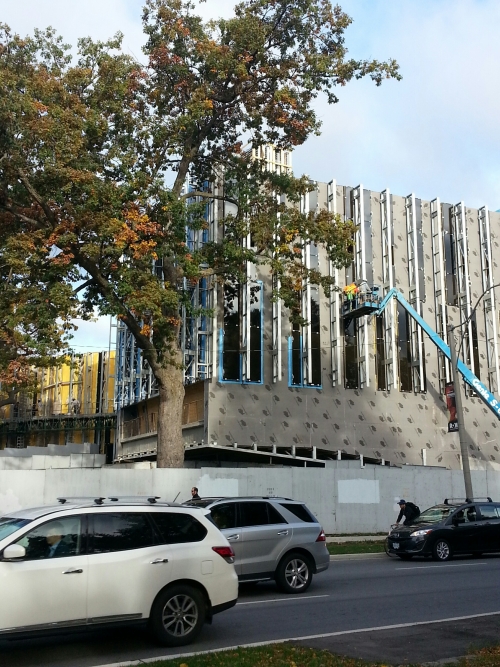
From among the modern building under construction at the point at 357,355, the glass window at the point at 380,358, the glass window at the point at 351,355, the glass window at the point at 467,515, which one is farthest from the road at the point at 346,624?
the glass window at the point at 380,358

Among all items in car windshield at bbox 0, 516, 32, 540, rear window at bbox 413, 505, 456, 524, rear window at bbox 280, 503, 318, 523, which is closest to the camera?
car windshield at bbox 0, 516, 32, 540

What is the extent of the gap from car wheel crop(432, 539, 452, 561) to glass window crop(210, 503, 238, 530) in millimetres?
7992

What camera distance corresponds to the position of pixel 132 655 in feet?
27.0

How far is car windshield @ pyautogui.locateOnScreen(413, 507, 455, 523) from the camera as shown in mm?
19828

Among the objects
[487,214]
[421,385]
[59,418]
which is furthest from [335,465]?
[59,418]

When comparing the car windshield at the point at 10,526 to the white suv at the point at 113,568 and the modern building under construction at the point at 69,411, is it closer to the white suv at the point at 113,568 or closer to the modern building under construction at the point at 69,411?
the white suv at the point at 113,568

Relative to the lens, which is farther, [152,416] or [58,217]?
[152,416]

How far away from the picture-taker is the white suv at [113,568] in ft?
25.2

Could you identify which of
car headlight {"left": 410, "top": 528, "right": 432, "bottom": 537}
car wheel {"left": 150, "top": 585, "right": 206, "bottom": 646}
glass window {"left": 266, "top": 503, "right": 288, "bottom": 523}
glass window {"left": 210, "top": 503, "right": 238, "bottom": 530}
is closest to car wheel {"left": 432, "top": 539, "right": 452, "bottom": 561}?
car headlight {"left": 410, "top": 528, "right": 432, "bottom": 537}

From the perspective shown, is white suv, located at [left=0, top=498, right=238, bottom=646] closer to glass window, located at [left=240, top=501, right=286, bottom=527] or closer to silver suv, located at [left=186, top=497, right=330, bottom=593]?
silver suv, located at [left=186, top=497, right=330, bottom=593]

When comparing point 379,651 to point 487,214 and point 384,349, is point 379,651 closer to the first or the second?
point 384,349

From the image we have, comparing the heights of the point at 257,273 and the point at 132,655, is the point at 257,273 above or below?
above

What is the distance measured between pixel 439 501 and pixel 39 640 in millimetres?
22831

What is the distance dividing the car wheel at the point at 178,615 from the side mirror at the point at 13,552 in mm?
1655
